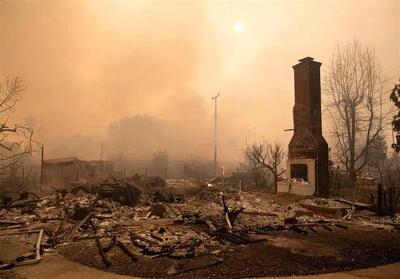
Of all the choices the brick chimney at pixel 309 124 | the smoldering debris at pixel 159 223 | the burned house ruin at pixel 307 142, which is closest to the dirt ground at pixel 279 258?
the smoldering debris at pixel 159 223

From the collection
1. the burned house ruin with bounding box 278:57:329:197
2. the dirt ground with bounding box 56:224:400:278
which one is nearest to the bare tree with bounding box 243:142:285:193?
the burned house ruin with bounding box 278:57:329:197

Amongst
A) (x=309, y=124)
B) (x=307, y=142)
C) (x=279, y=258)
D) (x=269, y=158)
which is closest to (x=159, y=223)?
(x=279, y=258)

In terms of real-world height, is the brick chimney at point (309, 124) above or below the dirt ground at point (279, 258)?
above

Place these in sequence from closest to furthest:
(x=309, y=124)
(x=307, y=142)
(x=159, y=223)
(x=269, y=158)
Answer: (x=159, y=223)
(x=307, y=142)
(x=309, y=124)
(x=269, y=158)

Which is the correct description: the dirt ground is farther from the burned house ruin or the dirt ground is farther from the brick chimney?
the brick chimney

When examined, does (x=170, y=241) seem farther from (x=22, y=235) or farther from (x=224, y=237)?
(x=22, y=235)

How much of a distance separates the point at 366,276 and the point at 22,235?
1003 cm

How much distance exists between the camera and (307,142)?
63.9 feet

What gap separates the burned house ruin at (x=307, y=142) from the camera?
61.4ft

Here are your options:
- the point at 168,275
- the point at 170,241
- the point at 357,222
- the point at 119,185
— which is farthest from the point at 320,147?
the point at 168,275

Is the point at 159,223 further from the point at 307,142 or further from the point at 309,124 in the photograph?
the point at 309,124

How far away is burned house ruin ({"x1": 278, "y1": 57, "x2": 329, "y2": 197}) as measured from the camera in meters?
18.7

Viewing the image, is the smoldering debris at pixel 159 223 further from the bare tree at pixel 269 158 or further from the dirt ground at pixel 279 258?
the bare tree at pixel 269 158

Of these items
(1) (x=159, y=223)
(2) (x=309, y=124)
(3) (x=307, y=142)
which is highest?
(2) (x=309, y=124)
